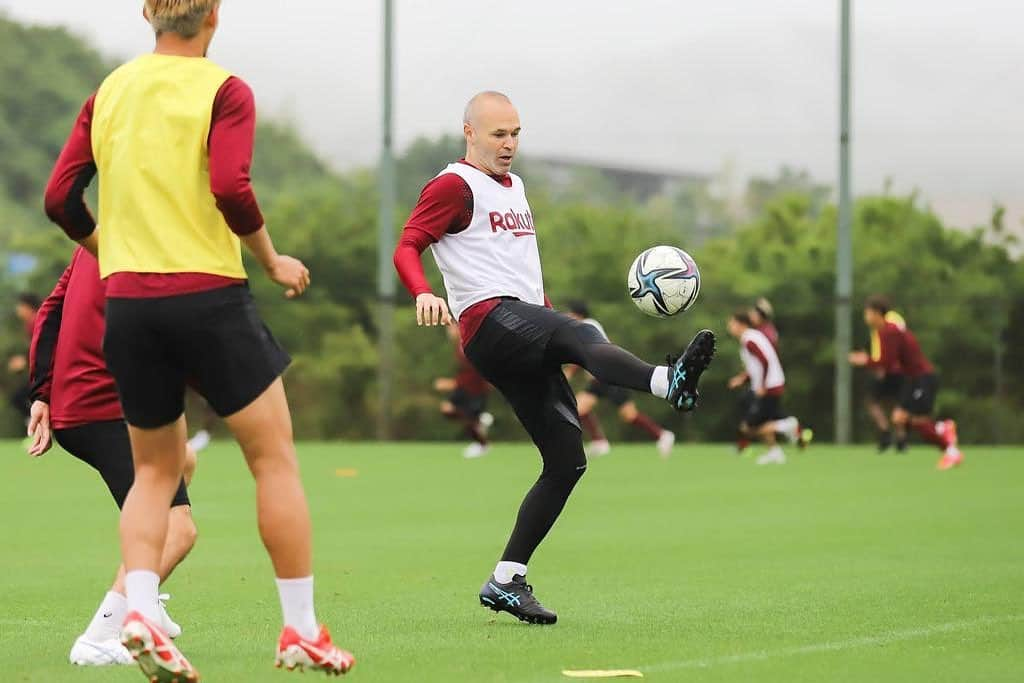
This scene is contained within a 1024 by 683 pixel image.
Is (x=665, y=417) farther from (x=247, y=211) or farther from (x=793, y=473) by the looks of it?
(x=247, y=211)

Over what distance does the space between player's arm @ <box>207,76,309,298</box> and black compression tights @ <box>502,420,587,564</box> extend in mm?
2267

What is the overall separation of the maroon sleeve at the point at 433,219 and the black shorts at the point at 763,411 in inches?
593

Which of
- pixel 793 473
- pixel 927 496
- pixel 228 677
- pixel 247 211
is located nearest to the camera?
pixel 247 211

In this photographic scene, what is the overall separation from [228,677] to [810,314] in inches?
935

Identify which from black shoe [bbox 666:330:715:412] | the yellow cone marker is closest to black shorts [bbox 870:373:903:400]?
Result: black shoe [bbox 666:330:715:412]

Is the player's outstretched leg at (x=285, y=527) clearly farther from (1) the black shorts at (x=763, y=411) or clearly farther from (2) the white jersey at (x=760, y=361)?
(1) the black shorts at (x=763, y=411)

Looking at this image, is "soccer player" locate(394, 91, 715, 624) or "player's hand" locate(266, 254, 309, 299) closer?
"player's hand" locate(266, 254, 309, 299)

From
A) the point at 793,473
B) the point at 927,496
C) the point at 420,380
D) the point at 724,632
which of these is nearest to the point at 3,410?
the point at 420,380

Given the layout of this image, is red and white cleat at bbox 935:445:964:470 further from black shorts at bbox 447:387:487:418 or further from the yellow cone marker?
the yellow cone marker

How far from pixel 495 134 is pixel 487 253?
1.60ft

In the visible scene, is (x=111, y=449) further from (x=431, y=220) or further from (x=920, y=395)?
(x=920, y=395)

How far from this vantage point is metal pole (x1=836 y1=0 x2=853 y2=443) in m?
27.5

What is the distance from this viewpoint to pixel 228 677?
566 centimetres

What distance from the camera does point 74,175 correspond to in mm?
5234
